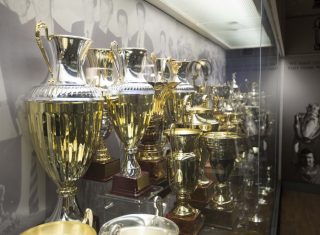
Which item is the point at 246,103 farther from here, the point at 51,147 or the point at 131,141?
the point at 51,147

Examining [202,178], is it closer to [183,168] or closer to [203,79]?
[183,168]

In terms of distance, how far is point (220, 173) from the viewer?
31.6 inches

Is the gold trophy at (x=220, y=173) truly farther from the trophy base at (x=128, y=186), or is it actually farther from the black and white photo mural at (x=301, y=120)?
the black and white photo mural at (x=301, y=120)

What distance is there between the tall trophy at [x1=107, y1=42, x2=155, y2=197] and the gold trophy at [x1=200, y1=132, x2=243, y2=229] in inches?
6.3

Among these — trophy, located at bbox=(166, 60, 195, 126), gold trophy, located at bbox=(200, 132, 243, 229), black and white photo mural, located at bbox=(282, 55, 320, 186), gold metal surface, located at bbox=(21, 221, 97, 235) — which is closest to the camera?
gold metal surface, located at bbox=(21, 221, 97, 235)

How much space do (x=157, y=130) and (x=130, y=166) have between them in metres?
0.20

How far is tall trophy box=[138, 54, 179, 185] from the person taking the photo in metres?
0.84

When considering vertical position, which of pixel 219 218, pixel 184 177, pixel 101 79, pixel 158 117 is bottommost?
pixel 219 218

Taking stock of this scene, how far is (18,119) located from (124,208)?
11.5 inches

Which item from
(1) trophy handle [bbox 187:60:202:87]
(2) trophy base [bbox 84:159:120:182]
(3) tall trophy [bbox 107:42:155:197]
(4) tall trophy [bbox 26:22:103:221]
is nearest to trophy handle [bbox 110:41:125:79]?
(3) tall trophy [bbox 107:42:155:197]

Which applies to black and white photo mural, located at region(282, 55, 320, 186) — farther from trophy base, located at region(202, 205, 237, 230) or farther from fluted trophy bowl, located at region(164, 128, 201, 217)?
fluted trophy bowl, located at region(164, 128, 201, 217)

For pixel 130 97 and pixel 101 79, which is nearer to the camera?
pixel 130 97

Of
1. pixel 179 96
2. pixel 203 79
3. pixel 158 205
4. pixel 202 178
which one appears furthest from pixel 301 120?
pixel 158 205

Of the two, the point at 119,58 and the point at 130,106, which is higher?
the point at 119,58
